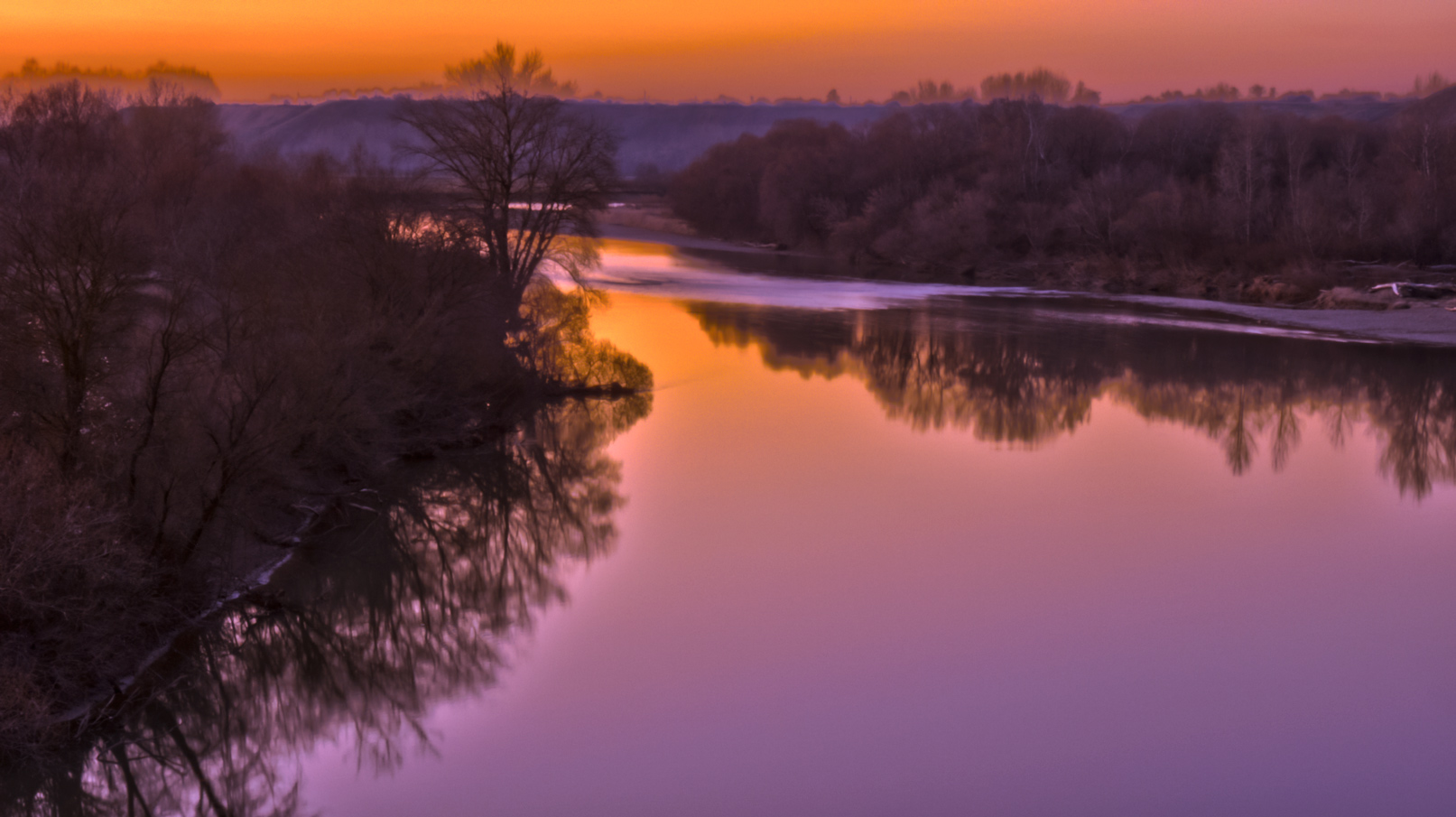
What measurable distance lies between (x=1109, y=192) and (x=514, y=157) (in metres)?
35.9

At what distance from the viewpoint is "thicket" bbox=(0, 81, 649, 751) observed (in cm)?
909

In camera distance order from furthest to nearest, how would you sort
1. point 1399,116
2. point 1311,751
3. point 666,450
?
point 1399,116
point 666,450
point 1311,751

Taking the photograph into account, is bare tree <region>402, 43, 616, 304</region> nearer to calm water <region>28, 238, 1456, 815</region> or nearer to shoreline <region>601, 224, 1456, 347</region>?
calm water <region>28, 238, 1456, 815</region>

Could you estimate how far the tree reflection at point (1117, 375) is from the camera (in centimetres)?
2233

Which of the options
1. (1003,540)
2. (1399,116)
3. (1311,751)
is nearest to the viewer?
(1311,751)

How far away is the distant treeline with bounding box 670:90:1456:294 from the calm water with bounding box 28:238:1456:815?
26.6 meters

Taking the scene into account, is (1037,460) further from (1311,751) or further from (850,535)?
(1311,751)

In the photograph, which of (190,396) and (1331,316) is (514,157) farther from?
(1331,316)

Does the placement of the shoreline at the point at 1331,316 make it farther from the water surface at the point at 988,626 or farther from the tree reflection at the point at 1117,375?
the water surface at the point at 988,626

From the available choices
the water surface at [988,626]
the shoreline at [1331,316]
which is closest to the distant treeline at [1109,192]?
the shoreline at [1331,316]

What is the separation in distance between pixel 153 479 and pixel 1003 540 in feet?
31.5

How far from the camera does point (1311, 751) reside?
9.72m

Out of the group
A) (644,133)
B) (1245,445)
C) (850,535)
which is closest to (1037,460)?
(1245,445)

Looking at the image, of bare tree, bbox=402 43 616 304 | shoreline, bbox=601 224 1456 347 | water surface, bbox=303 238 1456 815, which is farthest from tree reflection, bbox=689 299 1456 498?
bare tree, bbox=402 43 616 304
